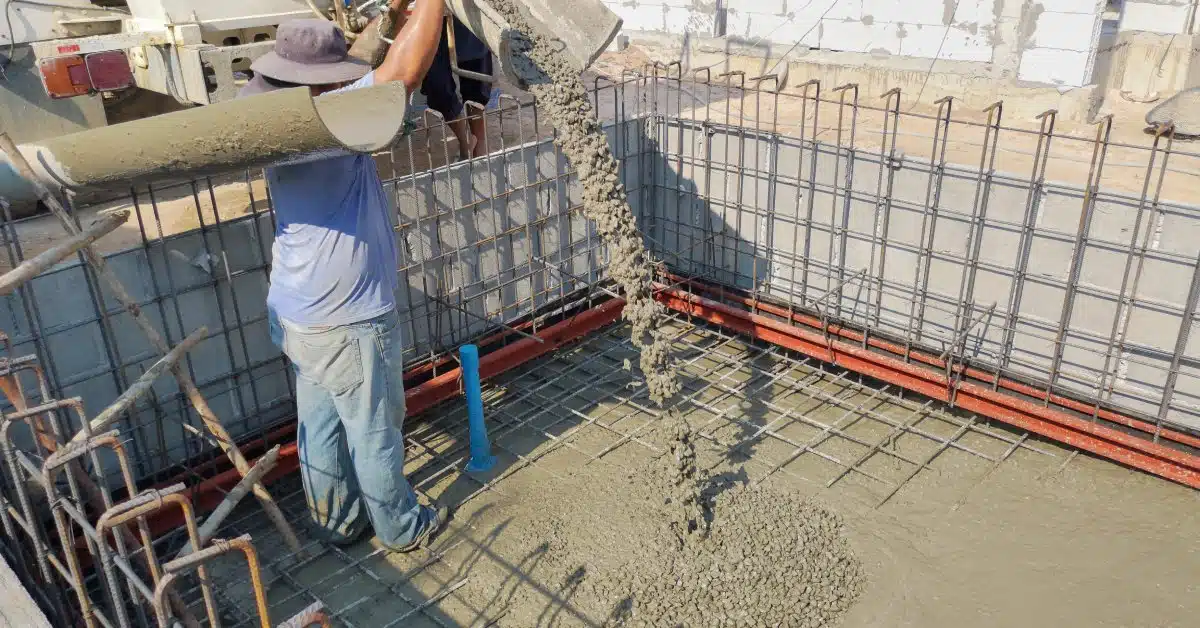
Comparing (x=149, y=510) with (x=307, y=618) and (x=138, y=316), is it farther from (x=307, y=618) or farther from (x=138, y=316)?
(x=138, y=316)

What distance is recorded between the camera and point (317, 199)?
3.45 m

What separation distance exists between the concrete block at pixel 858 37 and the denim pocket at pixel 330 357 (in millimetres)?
7602

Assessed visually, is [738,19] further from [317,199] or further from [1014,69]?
[317,199]

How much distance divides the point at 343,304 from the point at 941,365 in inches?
135

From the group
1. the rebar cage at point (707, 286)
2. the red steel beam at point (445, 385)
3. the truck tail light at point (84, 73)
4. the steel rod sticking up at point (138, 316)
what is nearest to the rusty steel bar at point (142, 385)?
the steel rod sticking up at point (138, 316)

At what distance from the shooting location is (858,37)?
31.3 feet

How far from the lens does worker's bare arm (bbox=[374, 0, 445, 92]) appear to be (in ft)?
12.2

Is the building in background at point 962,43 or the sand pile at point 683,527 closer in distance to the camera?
the sand pile at point 683,527

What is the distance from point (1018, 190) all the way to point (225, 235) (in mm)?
4030

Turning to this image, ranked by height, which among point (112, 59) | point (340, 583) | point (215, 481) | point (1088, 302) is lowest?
point (340, 583)

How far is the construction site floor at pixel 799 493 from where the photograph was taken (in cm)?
371

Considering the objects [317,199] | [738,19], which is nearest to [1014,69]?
[738,19]

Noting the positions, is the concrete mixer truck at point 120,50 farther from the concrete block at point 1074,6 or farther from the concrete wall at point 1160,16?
the concrete wall at point 1160,16

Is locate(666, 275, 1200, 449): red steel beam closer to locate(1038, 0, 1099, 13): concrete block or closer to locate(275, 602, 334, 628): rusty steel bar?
locate(275, 602, 334, 628): rusty steel bar
